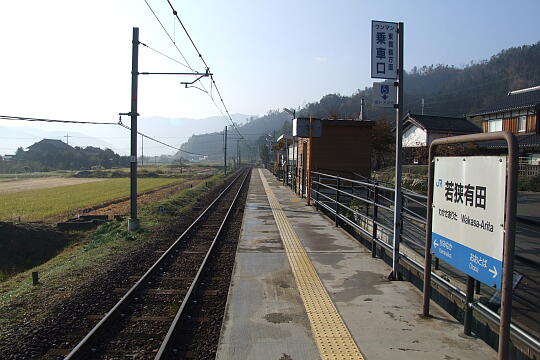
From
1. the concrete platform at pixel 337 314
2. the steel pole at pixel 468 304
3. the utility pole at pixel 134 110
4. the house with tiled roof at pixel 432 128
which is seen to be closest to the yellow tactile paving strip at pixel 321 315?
the concrete platform at pixel 337 314

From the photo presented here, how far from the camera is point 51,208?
67.1ft

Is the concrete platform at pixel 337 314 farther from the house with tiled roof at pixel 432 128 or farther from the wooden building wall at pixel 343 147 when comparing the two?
the house with tiled roof at pixel 432 128

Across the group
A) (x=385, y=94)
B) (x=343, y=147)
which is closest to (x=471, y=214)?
(x=385, y=94)

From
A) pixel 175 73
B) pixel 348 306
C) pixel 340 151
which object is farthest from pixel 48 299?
pixel 340 151

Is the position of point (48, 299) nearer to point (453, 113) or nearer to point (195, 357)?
point (195, 357)

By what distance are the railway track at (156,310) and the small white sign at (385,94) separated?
322 centimetres

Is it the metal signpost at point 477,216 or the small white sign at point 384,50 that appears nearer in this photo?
the metal signpost at point 477,216

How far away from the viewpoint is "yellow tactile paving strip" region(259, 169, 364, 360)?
11.7ft

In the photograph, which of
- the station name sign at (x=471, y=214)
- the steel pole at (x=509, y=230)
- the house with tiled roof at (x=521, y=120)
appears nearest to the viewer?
the steel pole at (x=509, y=230)

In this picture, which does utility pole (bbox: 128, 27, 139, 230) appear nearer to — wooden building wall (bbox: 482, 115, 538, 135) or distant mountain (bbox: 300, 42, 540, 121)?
wooden building wall (bbox: 482, 115, 538, 135)

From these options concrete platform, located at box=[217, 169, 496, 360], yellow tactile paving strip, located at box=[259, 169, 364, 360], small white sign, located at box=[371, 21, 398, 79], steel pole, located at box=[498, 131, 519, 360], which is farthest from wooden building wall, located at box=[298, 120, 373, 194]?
steel pole, located at box=[498, 131, 519, 360]

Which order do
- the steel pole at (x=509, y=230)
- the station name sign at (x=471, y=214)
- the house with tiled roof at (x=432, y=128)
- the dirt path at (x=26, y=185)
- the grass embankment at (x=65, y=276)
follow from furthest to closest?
the dirt path at (x=26, y=185)
the house with tiled roof at (x=432, y=128)
the grass embankment at (x=65, y=276)
the station name sign at (x=471, y=214)
the steel pole at (x=509, y=230)

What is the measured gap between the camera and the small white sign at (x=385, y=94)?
538cm

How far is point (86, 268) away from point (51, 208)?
1470cm
